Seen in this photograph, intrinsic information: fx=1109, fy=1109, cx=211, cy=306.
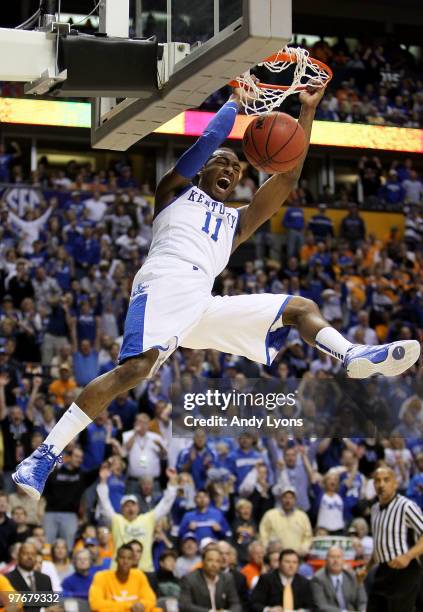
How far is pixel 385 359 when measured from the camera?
17.9ft

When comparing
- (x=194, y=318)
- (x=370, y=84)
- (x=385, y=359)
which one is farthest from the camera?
(x=370, y=84)

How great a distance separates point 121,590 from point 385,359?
5209 mm

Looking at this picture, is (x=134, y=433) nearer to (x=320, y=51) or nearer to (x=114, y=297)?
(x=114, y=297)

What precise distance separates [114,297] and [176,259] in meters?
8.42

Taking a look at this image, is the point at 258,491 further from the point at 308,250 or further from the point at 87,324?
the point at 308,250

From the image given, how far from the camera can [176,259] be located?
6.06m

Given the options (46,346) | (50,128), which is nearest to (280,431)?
(46,346)

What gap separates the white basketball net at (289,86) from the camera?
6227 millimetres

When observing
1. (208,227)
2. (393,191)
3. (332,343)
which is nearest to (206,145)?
(208,227)

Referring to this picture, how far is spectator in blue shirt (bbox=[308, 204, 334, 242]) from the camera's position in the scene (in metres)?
17.8

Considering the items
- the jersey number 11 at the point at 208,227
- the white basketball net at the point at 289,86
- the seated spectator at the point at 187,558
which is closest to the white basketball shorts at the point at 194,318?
the jersey number 11 at the point at 208,227

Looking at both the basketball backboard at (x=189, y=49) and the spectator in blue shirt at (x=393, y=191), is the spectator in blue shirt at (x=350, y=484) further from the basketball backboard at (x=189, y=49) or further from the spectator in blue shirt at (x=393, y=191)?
the spectator in blue shirt at (x=393, y=191)

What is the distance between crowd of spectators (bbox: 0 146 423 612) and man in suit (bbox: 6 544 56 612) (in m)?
0.01

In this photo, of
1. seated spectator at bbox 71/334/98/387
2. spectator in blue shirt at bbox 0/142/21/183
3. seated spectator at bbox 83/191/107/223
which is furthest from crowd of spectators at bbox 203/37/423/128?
seated spectator at bbox 71/334/98/387
